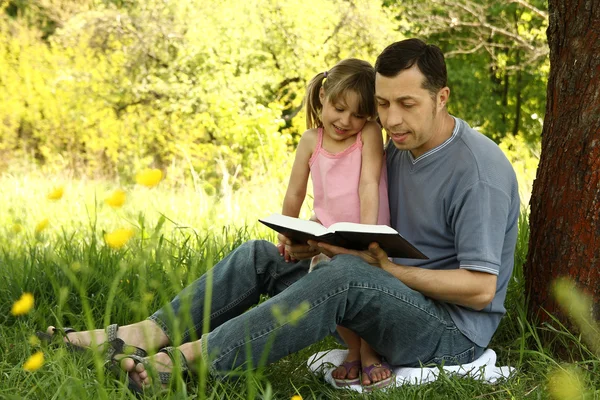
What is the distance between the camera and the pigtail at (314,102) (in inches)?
116

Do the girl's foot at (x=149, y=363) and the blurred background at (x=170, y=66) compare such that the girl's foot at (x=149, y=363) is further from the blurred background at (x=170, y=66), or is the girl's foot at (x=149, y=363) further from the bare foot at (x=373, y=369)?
the blurred background at (x=170, y=66)

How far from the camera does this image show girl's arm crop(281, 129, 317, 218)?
2918 millimetres

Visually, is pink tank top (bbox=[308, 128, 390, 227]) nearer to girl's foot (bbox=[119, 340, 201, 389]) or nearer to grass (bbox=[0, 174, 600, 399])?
grass (bbox=[0, 174, 600, 399])

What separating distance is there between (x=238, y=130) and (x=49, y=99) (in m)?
4.40

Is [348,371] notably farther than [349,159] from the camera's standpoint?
No

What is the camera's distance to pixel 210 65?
13.9m

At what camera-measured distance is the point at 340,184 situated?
2814 millimetres

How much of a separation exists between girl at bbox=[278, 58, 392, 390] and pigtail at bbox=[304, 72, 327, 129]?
0.16ft

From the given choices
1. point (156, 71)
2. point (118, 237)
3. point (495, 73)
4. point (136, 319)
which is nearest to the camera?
point (118, 237)

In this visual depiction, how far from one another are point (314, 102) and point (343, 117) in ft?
0.85

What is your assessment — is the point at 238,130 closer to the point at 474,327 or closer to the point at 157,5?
the point at 157,5

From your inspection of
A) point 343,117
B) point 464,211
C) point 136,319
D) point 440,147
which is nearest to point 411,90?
point 440,147

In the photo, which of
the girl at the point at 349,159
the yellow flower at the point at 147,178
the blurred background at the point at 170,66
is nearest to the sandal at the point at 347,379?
the girl at the point at 349,159

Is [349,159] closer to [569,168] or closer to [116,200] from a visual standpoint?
[569,168]
